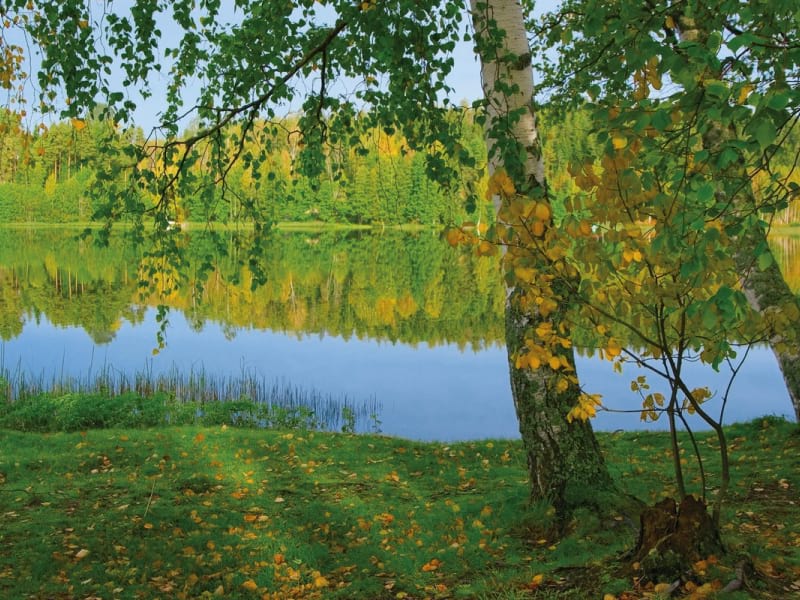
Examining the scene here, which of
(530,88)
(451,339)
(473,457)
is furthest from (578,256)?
(451,339)

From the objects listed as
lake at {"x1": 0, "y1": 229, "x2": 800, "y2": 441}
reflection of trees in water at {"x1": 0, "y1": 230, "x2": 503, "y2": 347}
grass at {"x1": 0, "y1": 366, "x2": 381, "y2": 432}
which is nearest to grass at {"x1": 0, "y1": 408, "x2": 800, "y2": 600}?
grass at {"x1": 0, "y1": 366, "x2": 381, "y2": 432}

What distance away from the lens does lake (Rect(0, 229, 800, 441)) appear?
43.4ft

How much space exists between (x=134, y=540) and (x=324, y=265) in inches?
1277

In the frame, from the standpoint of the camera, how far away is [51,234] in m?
65.6

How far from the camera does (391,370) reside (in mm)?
16172

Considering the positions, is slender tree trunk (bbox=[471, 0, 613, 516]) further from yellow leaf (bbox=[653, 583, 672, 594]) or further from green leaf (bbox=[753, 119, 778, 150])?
green leaf (bbox=[753, 119, 778, 150])

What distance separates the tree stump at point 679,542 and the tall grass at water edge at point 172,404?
313 inches

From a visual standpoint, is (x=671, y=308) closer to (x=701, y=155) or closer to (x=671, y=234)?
(x=671, y=234)

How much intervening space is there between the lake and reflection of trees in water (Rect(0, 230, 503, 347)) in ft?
0.28

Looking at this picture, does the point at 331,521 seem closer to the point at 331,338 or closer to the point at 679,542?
the point at 679,542

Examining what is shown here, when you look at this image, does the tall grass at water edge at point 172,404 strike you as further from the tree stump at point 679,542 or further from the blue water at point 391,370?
the tree stump at point 679,542

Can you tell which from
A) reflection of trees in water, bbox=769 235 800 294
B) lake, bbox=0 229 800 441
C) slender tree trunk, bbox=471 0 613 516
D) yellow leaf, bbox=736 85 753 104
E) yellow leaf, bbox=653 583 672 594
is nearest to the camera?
yellow leaf, bbox=736 85 753 104

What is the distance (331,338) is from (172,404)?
8615 mm

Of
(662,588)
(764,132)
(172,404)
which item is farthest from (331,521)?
(172,404)
